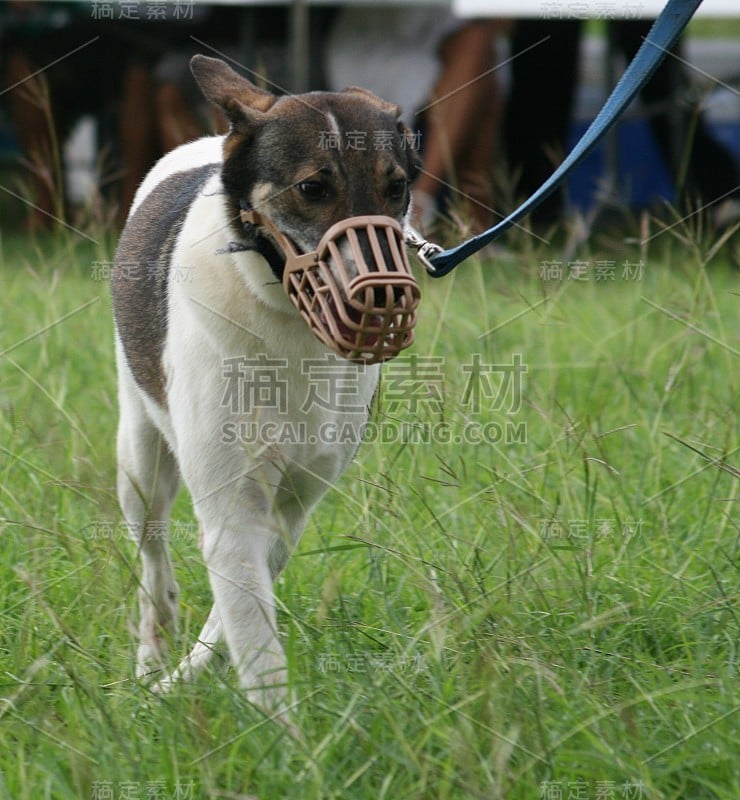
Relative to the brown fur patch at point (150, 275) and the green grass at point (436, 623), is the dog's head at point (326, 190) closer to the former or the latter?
the brown fur patch at point (150, 275)

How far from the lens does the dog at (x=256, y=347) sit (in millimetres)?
2367

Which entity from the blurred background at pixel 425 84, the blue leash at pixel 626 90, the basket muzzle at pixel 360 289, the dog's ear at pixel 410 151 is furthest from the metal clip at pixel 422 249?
the blurred background at pixel 425 84

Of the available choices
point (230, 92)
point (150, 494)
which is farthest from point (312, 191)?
point (150, 494)

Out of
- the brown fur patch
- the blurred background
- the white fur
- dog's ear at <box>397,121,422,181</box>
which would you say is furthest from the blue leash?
the blurred background

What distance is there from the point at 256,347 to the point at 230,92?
52 centimetres

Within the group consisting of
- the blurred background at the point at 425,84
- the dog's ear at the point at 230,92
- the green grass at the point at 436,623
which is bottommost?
the blurred background at the point at 425,84

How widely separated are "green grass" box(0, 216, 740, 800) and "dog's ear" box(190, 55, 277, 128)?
2.48 feet

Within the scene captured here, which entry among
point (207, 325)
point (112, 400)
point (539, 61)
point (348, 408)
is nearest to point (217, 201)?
point (207, 325)

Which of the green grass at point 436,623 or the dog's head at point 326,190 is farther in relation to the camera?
the dog's head at point 326,190

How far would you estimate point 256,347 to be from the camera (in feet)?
8.29

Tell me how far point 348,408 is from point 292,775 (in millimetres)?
825

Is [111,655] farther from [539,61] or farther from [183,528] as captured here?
[539,61]

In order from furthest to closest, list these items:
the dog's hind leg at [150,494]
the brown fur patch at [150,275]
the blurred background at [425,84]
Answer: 1. the blurred background at [425,84]
2. the dog's hind leg at [150,494]
3. the brown fur patch at [150,275]

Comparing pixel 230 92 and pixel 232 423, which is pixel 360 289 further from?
pixel 230 92
